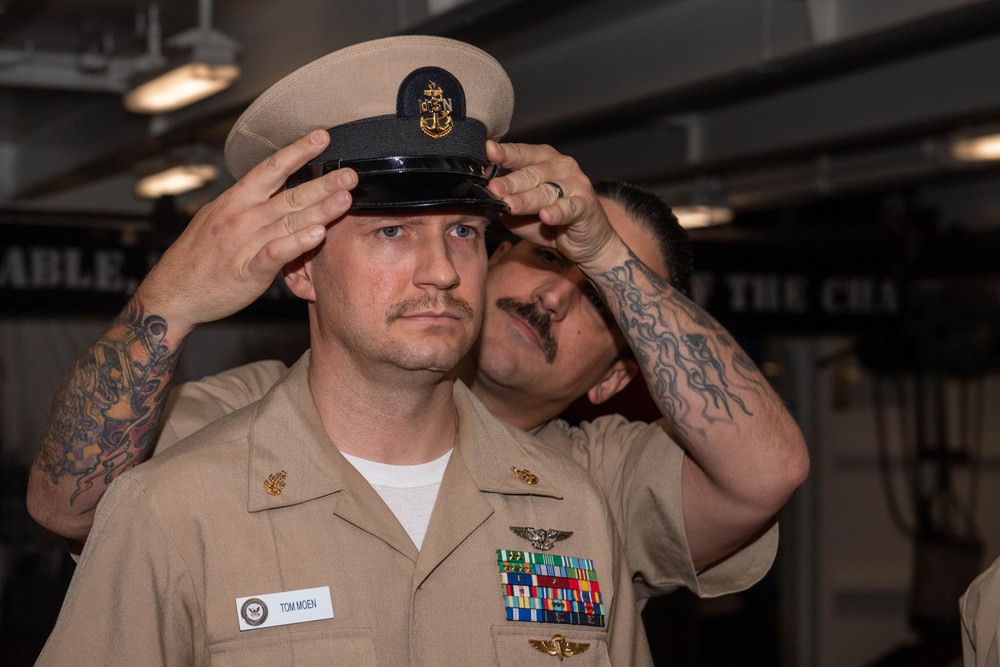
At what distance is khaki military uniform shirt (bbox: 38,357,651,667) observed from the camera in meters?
1.71

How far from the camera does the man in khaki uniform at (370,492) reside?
1.74m

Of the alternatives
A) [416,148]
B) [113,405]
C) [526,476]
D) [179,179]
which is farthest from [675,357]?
[179,179]

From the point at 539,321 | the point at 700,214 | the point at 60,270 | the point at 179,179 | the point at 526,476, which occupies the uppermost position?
the point at 179,179

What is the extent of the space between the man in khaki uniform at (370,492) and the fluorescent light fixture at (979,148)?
12.0 feet

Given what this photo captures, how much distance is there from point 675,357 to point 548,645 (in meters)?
0.58

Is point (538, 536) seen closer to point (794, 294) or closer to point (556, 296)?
point (556, 296)

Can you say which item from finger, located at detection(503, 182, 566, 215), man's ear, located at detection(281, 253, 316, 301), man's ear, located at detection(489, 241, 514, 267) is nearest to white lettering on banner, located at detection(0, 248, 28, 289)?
man's ear, located at detection(489, 241, 514, 267)

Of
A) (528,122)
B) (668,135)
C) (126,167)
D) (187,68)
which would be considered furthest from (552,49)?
(126,167)

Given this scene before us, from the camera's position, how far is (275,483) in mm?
1874

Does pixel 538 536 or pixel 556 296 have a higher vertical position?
pixel 556 296

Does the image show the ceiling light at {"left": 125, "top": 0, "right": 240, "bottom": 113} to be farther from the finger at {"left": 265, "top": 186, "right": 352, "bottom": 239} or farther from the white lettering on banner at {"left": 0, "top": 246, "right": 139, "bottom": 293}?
the finger at {"left": 265, "top": 186, "right": 352, "bottom": 239}

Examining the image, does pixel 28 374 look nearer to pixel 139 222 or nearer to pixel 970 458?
pixel 139 222

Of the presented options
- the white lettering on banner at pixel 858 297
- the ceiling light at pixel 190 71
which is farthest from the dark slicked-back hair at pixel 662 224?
the white lettering on banner at pixel 858 297

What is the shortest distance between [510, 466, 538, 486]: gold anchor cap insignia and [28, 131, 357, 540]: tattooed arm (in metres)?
0.59
